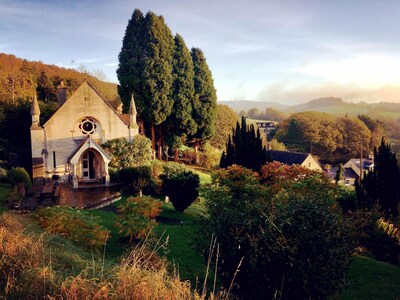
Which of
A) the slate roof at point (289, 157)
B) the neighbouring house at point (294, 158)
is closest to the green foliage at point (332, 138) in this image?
the neighbouring house at point (294, 158)

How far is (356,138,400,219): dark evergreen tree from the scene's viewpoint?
14.8m

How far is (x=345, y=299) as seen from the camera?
859 centimetres

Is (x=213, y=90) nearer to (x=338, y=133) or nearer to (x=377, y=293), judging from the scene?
(x=377, y=293)

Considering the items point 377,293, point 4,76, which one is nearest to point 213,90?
point 4,76

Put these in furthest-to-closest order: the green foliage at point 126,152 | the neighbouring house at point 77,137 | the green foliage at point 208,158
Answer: the green foliage at point 208,158 → the green foliage at point 126,152 → the neighbouring house at point 77,137

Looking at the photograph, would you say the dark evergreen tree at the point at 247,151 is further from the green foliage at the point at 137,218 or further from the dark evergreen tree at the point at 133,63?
the dark evergreen tree at the point at 133,63

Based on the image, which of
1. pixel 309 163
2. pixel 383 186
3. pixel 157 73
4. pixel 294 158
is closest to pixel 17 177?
pixel 157 73

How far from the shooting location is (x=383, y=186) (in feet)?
49.1

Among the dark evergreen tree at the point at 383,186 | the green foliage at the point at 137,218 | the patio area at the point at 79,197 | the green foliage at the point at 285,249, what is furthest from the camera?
the patio area at the point at 79,197

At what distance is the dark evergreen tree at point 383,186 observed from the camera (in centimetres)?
1484

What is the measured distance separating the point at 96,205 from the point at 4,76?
28.0m

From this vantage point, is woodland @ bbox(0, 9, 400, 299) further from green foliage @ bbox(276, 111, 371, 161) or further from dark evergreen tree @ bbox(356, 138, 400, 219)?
green foliage @ bbox(276, 111, 371, 161)

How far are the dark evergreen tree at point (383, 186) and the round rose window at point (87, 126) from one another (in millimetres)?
16732

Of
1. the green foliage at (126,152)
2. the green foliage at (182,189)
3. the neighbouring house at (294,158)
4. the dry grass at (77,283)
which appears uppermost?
the green foliage at (126,152)
